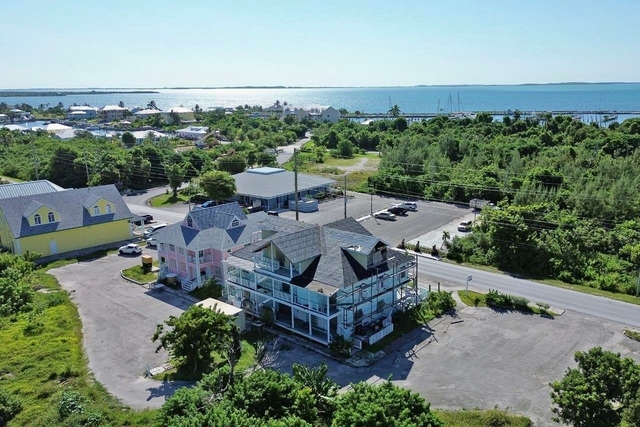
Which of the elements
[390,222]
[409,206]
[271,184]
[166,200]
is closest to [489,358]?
[390,222]

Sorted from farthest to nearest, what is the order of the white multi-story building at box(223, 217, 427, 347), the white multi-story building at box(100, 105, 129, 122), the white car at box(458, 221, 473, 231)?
1. the white multi-story building at box(100, 105, 129, 122)
2. the white car at box(458, 221, 473, 231)
3. the white multi-story building at box(223, 217, 427, 347)

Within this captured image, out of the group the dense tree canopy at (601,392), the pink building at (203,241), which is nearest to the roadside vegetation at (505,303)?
the pink building at (203,241)

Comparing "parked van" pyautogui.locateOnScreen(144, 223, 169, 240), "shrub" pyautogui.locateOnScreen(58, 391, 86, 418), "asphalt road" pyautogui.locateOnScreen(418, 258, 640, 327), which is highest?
"shrub" pyautogui.locateOnScreen(58, 391, 86, 418)

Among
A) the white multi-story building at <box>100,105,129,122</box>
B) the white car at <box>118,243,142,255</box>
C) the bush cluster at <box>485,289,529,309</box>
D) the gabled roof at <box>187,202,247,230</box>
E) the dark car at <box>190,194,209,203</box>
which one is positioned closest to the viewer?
the bush cluster at <box>485,289,529,309</box>

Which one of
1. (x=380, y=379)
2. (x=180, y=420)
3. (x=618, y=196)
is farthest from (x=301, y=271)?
(x=618, y=196)

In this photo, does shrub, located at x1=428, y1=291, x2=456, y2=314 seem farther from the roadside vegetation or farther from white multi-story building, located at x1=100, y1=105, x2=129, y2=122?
white multi-story building, located at x1=100, y1=105, x2=129, y2=122

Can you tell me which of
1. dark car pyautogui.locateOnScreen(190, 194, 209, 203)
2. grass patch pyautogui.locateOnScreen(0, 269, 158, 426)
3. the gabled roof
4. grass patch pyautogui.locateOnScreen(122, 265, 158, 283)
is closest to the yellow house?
grass patch pyautogui.locateOnScreen(122, 265, 158, 283)

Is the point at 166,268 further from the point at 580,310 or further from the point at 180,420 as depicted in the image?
the point at 580,310
